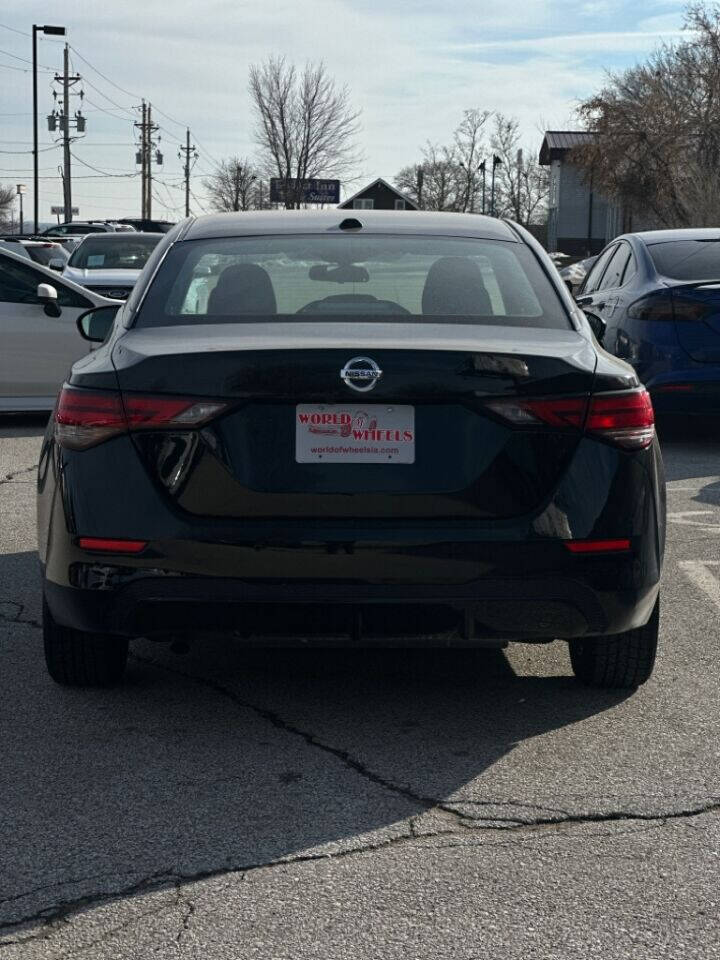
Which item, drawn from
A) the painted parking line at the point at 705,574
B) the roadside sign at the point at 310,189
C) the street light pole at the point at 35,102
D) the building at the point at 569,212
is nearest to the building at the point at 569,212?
the building at the point at 569,212

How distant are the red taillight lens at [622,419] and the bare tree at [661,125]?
49.1m

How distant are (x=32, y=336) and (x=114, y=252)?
733 cm

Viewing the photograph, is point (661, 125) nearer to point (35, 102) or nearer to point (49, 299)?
point (35, 102)

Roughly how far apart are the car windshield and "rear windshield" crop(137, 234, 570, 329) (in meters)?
14.4

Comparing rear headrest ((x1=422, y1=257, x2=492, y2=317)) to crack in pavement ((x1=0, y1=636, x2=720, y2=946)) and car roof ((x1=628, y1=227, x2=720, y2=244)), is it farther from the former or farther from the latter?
car roof ((x1=628, y1=227, x2=720, y2=244))

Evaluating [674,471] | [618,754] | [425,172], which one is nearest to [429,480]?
[618,754]

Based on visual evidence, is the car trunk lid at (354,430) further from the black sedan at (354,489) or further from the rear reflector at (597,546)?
the rear reflector at (597,546)

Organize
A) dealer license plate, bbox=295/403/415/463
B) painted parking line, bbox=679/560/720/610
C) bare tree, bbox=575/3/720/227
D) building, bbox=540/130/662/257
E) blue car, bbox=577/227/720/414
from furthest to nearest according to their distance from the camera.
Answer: building, bbox=540/130/662/257 < bare tree, bbox=575/3/720/227 < blue car, bbox=577/227/720/414 < painted parking line, bbox=679/560/720/610 < dealer license plate, bbox=295/403/415/463

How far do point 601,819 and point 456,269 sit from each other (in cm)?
200

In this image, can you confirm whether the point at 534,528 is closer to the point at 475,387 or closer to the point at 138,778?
the point at 475,387

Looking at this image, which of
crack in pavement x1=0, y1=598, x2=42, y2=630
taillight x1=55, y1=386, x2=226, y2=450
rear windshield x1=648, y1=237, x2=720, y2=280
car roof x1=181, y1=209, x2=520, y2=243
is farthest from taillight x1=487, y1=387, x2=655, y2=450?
rear windshield x1=648, y1=237, x2=720, y2=280

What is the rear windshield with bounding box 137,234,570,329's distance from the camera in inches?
182

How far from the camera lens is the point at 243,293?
15.6 ft

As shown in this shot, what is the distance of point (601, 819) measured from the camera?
371cm
